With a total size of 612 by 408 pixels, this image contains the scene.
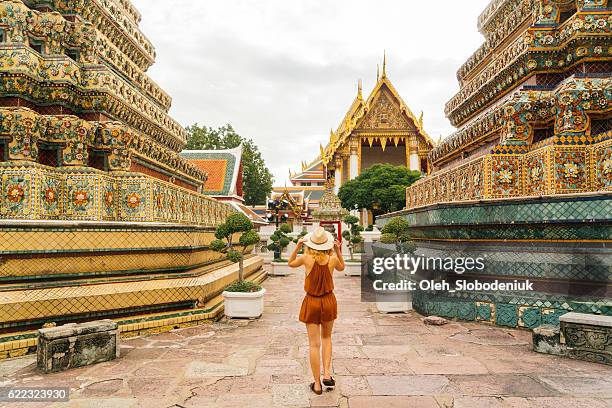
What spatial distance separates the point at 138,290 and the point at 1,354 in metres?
1.77

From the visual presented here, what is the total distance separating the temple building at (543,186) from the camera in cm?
575

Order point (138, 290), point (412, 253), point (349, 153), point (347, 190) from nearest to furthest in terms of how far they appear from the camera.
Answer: point (138, 290) → point (412, 253) → point (347, 190) → point (349, 153)

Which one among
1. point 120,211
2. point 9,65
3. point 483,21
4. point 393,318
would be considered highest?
point 483,21

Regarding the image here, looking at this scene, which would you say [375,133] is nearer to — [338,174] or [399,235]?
[338,174]

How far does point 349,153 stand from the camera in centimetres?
4047

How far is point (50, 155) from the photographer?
7426mm

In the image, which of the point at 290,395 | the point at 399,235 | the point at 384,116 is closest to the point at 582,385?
the point at 290,395

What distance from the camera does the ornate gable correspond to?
132ft

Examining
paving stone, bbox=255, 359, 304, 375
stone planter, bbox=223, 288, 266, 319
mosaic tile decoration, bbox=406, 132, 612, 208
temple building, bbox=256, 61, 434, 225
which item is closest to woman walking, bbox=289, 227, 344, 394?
paving stone, bbox=255, 359, 304, 375

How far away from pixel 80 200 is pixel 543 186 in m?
6.70

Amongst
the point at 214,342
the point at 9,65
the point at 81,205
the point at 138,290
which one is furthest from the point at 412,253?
the point at 9,65

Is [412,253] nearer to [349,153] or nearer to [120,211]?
[120,211]

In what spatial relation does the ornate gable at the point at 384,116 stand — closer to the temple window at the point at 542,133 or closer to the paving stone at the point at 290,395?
the temple window at the point at 542,133

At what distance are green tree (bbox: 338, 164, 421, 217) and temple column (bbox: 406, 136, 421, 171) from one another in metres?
5.57
